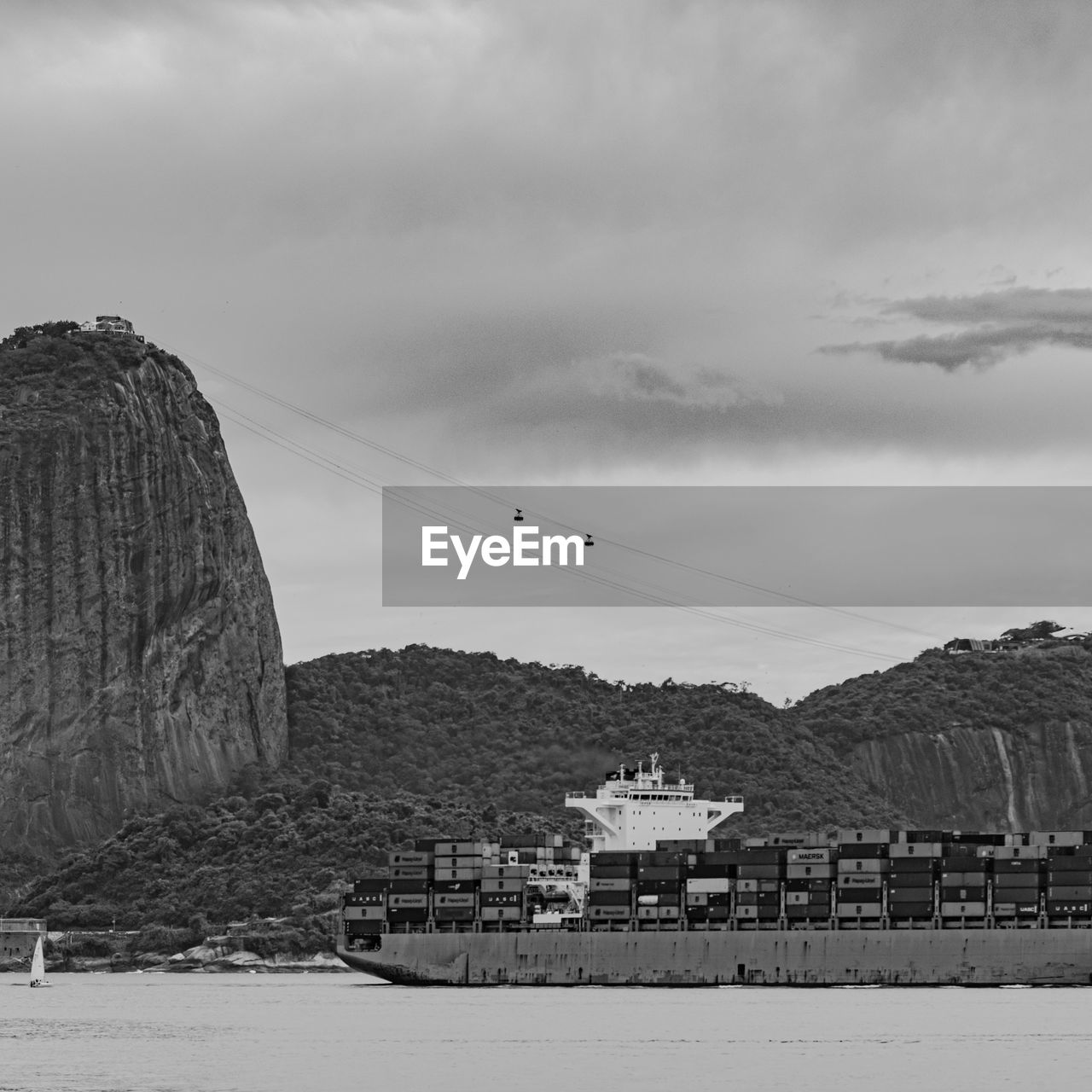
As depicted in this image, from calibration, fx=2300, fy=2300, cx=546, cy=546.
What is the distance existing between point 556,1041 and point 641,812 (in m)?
57.4

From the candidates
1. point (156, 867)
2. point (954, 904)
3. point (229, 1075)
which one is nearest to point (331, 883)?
point (156, 867)

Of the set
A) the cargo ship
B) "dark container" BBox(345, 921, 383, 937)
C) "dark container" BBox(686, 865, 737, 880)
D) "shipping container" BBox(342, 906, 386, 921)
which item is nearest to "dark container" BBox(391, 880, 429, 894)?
the cargo ship

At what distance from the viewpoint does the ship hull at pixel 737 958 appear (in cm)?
12306

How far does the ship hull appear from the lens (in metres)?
123

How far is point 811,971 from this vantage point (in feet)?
416

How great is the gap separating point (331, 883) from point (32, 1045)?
303ft

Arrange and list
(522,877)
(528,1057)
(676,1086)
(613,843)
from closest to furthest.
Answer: (676,1086) → (528,1057) → (522,877) → (613,843)

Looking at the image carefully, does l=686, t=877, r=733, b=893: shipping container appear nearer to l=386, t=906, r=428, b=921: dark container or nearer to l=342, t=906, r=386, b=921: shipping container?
l=386, t=906, r=428, b=921: dark container

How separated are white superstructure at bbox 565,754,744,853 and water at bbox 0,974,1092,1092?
65.1 ft

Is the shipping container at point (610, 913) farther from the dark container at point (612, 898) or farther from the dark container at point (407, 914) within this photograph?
the dark container at point (407, 914)

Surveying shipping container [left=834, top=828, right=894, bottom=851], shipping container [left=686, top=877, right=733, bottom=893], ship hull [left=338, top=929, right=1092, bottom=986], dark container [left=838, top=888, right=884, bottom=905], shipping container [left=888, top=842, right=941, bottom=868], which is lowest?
ship hull [left=338, top=929, right=1092, bottom=986]

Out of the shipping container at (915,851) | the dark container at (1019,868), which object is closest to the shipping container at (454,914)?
the shipping container at (915,851)

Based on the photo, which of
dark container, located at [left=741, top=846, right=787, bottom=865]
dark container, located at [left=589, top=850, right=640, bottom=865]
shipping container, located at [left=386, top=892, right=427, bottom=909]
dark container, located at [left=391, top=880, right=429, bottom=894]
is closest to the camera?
dark container, located at [left=741, top=846, right=787, bottom=865]

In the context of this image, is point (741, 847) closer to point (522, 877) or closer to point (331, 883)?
point (522, 877)
